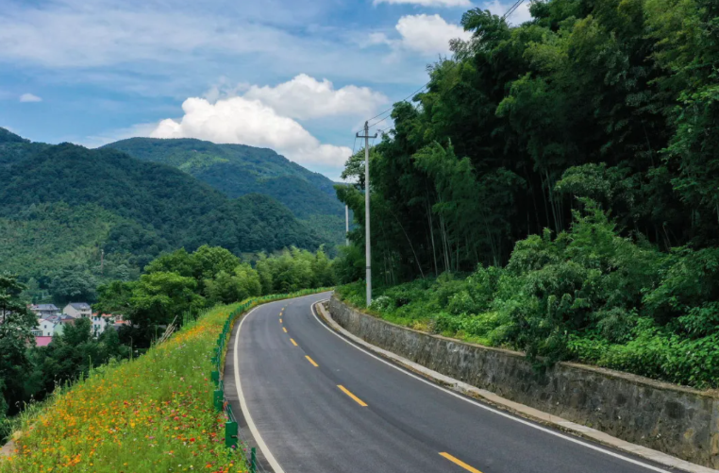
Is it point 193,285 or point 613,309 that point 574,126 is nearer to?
point 613,309

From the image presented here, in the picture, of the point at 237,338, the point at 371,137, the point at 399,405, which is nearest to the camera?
the point at 399,405

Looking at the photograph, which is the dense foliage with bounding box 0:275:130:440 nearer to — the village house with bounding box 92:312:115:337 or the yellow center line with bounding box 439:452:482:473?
the village house with bounding box 92:312:115:337

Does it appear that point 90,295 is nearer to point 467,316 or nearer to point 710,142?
point 467,316

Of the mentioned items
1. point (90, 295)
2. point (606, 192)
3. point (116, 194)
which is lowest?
point (90, 295)

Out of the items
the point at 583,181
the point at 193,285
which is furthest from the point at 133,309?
the point at 583,181

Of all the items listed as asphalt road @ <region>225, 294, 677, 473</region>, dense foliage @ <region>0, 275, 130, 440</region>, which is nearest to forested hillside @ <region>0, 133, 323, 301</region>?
dense foliage @ <region>0, 275, 130, 440</region>

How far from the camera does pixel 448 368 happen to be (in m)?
14.1

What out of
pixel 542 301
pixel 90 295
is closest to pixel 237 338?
pixel 542 301

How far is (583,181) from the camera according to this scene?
13602 mm

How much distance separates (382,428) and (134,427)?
4462 millimetres

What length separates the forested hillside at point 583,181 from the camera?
8570 millimetres

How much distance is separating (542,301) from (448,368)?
394 centimetres

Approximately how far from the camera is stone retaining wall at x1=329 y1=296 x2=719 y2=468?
6992mm

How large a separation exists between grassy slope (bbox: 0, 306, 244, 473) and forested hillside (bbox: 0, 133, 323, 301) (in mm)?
96053
